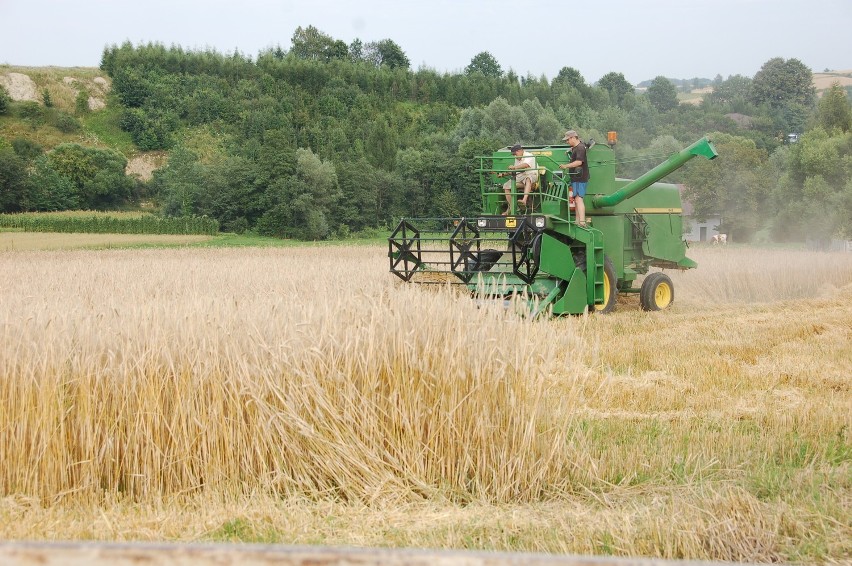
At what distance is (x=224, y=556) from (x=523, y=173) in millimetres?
→ 13288

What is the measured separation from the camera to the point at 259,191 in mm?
55344

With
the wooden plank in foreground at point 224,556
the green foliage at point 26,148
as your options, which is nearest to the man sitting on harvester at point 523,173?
the wooden plank in foreground at point 224,556

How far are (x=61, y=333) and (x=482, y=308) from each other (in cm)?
283

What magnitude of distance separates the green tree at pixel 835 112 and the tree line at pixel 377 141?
0.41ft

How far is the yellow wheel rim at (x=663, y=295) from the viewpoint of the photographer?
16672 mm

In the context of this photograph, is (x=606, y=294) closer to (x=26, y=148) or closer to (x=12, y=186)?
(x=12, y=186)

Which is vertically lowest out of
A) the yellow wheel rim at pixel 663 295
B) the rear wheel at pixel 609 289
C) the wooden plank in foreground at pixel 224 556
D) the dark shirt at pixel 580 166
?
the yellow wheel rim at pixel 663 295

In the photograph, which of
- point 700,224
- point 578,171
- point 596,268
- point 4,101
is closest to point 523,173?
point 578,171

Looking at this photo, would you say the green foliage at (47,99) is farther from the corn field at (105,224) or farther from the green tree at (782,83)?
the green tree at (782,83)

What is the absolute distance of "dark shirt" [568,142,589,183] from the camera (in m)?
14.8

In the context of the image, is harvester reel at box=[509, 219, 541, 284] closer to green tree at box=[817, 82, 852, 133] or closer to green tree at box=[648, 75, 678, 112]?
green tree at box=[817, 82, 852, 133]

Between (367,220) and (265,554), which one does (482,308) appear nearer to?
(265,554)

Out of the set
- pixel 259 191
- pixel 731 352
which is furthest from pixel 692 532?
pixel 259 191

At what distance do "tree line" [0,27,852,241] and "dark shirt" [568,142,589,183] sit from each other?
9.80m
